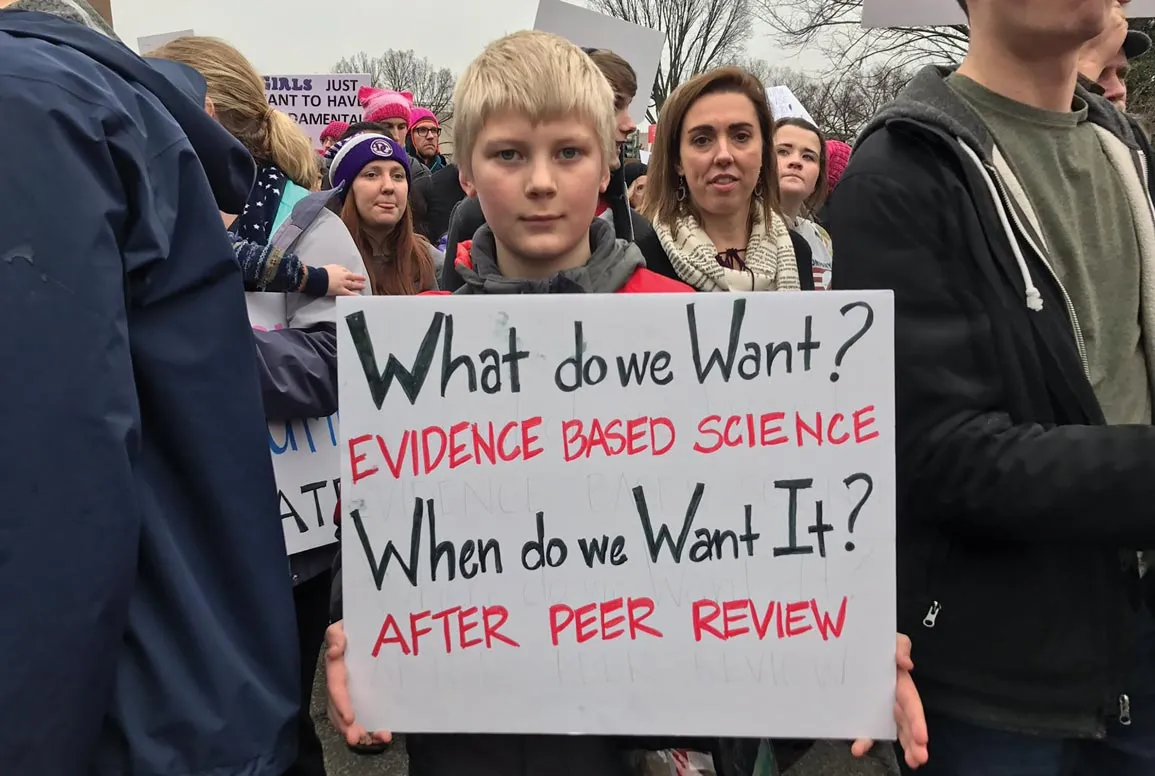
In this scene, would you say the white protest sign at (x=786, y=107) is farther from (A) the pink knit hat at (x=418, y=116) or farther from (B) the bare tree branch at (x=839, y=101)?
(B) the bare tree branch at (x=839, y=101)

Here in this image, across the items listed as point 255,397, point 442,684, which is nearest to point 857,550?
point 442,684

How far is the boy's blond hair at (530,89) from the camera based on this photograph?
138 cm

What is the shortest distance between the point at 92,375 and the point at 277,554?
14.1 inches

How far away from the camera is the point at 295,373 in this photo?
73.9 inches

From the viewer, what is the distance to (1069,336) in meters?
1.21

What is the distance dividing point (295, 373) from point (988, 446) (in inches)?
55.5

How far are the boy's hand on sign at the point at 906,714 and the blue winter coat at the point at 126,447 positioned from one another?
2.74 ft

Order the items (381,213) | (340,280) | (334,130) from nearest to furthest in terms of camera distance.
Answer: (340,280) → (381,213) → (334,130)

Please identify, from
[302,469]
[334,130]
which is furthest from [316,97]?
[302,469]

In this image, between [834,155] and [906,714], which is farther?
[834,155]

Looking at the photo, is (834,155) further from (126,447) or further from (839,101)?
(839,101)

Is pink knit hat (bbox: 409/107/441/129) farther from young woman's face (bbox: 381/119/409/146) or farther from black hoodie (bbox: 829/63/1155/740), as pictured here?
black hoodie (bbox: 829/63/1155/740)

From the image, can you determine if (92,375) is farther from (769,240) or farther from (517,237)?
(769,240)

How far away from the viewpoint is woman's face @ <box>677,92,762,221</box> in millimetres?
2607
